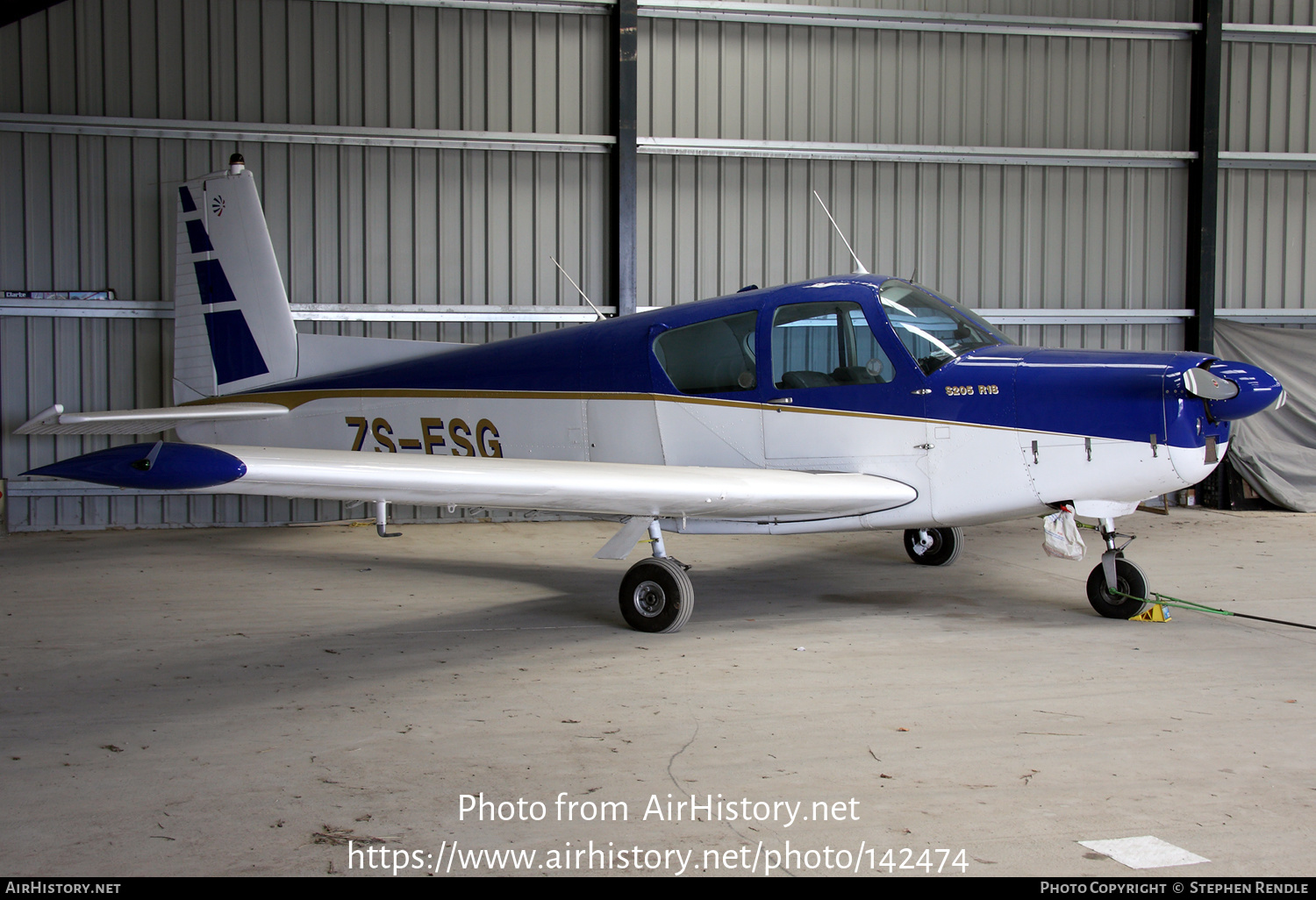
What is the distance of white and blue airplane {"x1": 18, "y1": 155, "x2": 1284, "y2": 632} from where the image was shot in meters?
4.57

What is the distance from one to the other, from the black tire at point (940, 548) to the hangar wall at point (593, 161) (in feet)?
15.0

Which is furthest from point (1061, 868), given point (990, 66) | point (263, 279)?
point (990, 66)

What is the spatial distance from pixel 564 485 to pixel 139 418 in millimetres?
3820

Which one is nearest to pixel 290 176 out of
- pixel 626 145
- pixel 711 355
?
pixel 626 145

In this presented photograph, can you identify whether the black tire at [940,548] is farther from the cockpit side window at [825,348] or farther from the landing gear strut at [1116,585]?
the cockpit side window at [825,348]

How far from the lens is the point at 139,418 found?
661cm

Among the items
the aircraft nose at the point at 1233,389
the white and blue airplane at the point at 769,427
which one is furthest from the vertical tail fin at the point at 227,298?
the aircraft nose at the point at 1233,389

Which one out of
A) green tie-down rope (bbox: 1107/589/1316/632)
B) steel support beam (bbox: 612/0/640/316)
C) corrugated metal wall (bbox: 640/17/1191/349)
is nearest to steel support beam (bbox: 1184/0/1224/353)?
corrugated metal wall (bbox: 640/17/1191/349)

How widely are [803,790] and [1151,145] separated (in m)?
11.3

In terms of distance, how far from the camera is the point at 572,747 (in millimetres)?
3291

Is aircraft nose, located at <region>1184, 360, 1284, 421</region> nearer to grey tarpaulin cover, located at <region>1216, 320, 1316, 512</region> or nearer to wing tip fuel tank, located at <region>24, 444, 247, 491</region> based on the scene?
wing tip fuel tank, located at <region>24, 444, 247, 491</region>

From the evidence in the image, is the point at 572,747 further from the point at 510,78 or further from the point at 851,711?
the point at 510,78

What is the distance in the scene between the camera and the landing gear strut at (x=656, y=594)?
5.07 m

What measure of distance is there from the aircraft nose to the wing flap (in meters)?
1.46
